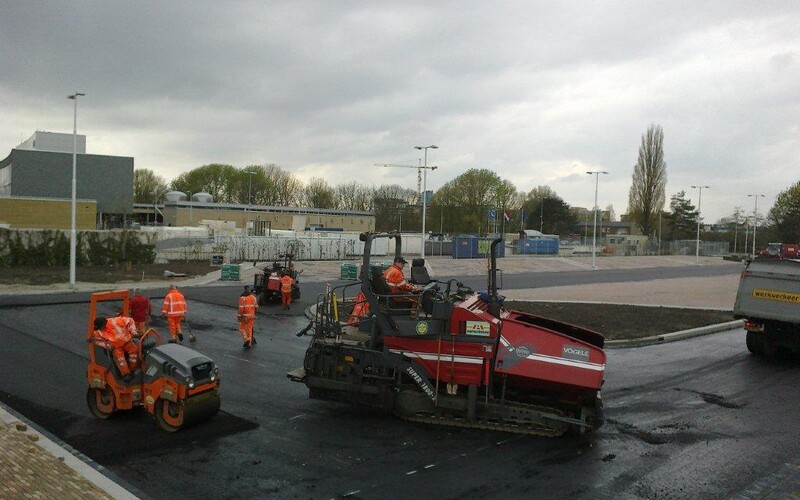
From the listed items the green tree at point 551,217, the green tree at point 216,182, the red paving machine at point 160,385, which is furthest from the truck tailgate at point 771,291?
the green tree at point 216,182

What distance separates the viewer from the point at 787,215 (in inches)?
2729

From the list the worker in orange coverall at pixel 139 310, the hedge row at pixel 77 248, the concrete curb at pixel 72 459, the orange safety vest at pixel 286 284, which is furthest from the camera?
the hedge row at pixel 77 248

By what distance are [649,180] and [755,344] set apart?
7525 cm

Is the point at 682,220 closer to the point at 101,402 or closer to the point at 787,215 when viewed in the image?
the point at 787,215

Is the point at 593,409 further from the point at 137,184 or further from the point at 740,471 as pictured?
the point at 137,184

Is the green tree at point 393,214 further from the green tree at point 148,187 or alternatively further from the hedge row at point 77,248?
the hedge row at point 77,248

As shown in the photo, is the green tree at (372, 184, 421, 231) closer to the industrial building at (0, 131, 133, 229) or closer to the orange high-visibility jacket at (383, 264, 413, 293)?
the industrial building at (0, 131, 133, 229)

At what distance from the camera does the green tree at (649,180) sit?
83.8 m

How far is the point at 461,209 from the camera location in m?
87.1

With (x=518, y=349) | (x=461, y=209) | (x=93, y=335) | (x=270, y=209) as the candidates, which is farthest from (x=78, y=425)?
(x=461, y=209)

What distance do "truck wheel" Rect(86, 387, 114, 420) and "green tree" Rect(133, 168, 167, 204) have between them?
92.5m

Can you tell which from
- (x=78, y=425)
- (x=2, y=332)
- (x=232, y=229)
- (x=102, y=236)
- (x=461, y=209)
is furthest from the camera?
(x=461, y=209)

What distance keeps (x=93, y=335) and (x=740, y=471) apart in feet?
28.0

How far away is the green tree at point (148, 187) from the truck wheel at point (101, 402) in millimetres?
92520
